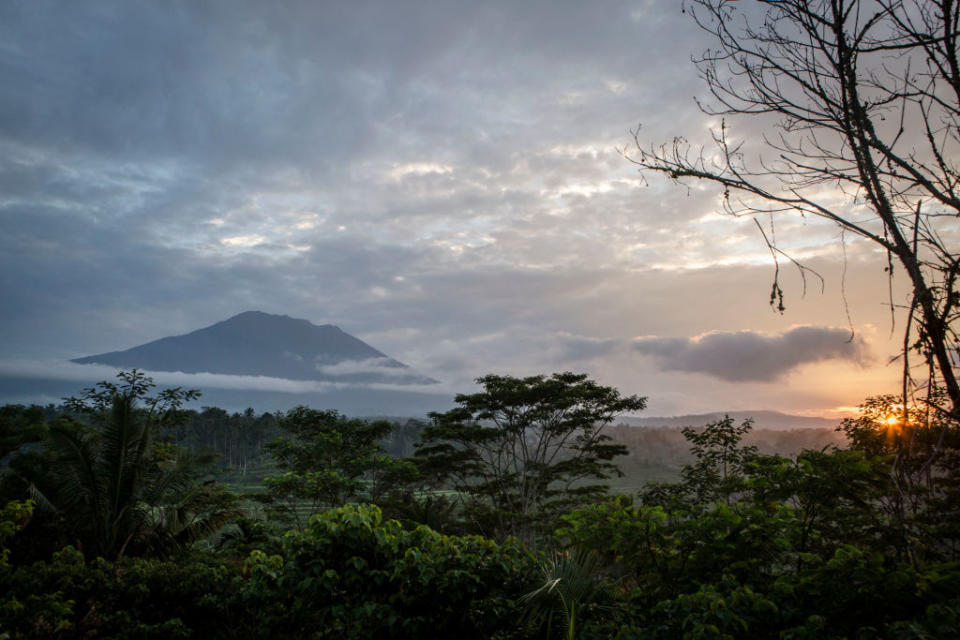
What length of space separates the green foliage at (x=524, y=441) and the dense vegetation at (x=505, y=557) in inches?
237

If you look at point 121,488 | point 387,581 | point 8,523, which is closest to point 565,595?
point 387,581

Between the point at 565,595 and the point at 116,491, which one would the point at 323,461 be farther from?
the point at 565,595

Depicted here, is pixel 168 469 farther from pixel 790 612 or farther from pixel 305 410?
pixel 790 612

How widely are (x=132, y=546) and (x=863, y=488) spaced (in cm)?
1312

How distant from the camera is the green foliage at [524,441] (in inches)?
769

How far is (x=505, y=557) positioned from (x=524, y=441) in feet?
55.4

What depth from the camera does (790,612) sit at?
9.69 feet

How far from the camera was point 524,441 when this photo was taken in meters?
20.9

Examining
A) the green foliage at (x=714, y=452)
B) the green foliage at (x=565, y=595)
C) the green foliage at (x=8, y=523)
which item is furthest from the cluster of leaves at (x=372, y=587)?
the green foliage at (x=714, y=452)

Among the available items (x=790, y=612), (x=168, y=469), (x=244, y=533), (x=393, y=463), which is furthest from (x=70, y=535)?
(x=790, y=612)

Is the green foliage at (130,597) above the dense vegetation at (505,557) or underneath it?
underneath

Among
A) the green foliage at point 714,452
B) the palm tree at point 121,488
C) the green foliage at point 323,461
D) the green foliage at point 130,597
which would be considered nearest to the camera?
the green foliage at point 130,597

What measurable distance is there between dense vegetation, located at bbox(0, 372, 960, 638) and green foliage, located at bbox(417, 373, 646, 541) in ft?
19.8

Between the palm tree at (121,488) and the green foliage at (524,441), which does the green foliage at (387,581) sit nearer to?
the palm tree at (121,488)
